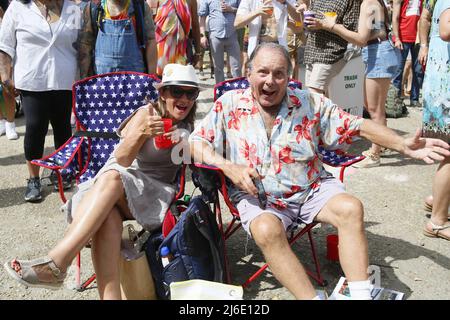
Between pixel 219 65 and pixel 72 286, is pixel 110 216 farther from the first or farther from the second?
pixel 219 65

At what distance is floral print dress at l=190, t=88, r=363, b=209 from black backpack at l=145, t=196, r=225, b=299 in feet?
1.31

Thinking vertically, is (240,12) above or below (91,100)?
above

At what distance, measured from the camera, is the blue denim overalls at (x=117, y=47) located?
13.5 feet

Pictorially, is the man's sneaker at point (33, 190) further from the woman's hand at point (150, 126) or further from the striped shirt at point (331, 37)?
the striped shirt at point (331, 37)

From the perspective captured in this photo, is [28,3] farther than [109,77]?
Yes

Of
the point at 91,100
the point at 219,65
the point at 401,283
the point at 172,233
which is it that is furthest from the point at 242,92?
the point at 219,65

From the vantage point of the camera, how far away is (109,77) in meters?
3.54

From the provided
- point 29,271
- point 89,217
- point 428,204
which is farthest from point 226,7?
point 29,271

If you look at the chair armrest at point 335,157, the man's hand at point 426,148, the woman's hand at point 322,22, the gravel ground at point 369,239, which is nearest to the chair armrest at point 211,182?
the gravel ground at point 369,239

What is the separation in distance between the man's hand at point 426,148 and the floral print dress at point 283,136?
35cm

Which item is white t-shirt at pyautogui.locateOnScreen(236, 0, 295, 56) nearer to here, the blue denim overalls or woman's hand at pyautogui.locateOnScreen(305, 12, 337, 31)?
woman's hand at pyautogui.locateOnScreen(305, 12, 337, 31)

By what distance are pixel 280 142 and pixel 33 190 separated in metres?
2.63

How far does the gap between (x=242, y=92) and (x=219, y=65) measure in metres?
4.17

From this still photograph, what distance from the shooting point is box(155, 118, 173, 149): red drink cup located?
9.00ft
